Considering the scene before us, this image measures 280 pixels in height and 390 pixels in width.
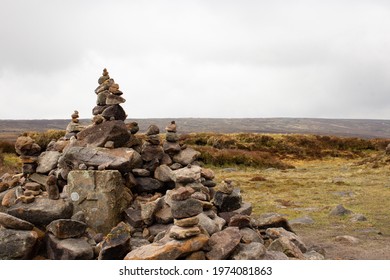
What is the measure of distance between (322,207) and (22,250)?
16.9 meters

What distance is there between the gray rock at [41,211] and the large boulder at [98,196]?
3.60 ft

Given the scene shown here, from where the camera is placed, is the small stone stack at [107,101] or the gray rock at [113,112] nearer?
the small stone stack at [107,101]

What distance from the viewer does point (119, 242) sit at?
1041 cm

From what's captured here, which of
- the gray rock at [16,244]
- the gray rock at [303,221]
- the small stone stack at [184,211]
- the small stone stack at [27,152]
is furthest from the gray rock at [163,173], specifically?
the gray rock at [303,221]

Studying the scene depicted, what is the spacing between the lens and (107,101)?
1552 cm

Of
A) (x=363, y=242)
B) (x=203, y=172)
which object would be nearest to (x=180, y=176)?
(x=203, y=172)

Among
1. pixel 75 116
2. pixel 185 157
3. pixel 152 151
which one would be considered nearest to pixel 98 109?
pixel 75 116

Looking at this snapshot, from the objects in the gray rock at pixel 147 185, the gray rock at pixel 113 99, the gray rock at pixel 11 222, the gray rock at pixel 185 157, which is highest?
the gray rock at pixel 113 99

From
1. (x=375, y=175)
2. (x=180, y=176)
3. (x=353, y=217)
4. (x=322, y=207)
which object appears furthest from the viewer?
(x=375, y=175)

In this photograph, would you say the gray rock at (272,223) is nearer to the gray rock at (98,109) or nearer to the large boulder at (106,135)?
the large boulder at (106,135)

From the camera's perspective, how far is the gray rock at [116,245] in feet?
33.9

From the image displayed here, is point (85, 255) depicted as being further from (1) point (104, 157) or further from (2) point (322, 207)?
(2) point (322, 207)

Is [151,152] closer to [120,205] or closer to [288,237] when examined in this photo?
[120,205]

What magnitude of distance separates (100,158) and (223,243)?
6071mm
